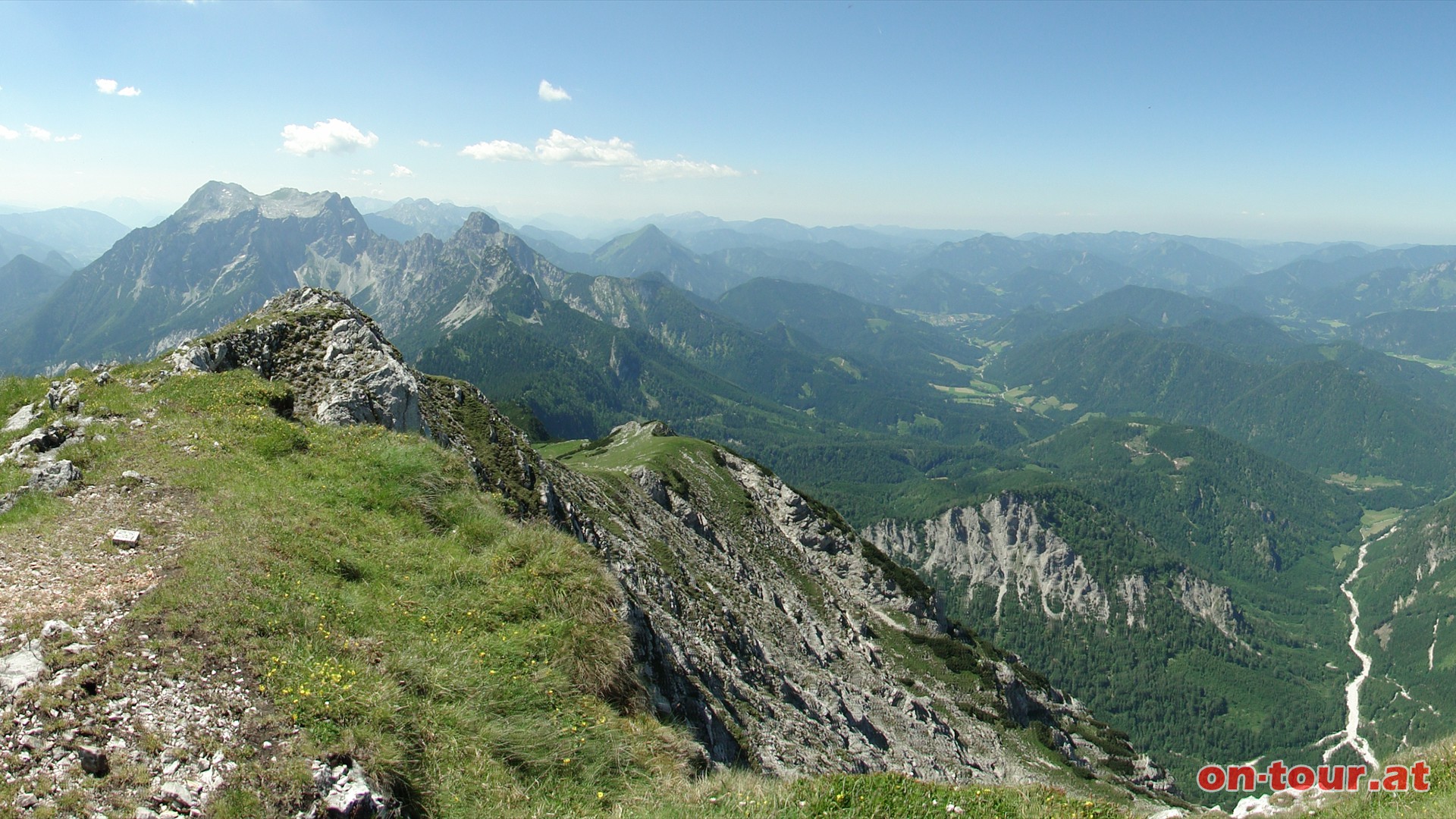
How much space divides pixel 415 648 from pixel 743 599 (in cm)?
4703

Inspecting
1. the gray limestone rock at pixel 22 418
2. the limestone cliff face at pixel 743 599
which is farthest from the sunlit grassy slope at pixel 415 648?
the limestone cliff face at pixel 743 599

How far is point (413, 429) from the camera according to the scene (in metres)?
29.3

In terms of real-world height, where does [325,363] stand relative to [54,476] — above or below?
above

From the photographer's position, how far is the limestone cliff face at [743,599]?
28281 mm

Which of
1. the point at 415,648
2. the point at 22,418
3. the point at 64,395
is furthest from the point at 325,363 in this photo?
the point at 415,648

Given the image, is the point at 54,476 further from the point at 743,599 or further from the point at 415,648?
the point at 743,599

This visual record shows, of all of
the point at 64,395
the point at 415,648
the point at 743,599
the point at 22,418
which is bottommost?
the point at 743,599

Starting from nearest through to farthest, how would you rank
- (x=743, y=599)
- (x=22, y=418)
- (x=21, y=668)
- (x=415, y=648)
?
1. (x=21, y=668)
2. (x=415, y=648)
3. (x=22, y=418)
4. (x=743, y=599)

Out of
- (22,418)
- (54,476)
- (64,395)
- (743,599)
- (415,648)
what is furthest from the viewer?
(743,599)

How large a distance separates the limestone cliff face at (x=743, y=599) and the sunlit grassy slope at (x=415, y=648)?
3313mm

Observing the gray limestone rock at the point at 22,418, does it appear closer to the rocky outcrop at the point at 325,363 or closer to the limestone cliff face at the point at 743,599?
the rocky outcrop at the point at 325,363

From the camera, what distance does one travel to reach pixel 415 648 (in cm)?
1212

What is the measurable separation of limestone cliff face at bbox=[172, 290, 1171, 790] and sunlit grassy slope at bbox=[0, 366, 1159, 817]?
3.31 meters

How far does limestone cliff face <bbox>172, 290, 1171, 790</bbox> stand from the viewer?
1113 inches
